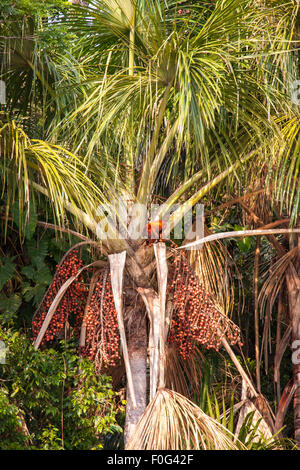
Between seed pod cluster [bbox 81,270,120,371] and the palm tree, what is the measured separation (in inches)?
4.1

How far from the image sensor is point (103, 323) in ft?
12.5

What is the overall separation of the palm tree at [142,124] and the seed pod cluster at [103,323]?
10cm

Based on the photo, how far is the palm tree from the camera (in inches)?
138

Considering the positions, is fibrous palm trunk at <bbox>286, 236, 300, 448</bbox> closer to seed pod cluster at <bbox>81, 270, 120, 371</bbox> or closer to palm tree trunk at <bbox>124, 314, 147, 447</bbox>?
palm tree trunk at <bbox>124, 314, 147, 447</bbox>

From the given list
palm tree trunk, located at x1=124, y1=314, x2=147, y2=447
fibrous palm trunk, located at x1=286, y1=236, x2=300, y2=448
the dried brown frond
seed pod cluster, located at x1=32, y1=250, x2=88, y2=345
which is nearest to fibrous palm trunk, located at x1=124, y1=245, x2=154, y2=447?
palm tree trunk, located at x1=124, y1=314, x2=147, y2=447

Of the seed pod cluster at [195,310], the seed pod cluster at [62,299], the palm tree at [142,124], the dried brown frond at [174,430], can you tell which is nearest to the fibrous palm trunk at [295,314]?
the palm tree at [142,124]

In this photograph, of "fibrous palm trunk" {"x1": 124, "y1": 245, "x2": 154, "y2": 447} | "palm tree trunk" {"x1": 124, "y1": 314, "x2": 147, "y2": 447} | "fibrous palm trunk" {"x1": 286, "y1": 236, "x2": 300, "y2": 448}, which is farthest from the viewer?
"fibrous palm trunk" {"x1": 286, "y1": 236, "x2": 300, "y2": 448}

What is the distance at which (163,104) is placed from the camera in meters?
3.71

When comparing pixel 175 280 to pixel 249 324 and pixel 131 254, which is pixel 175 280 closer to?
pixel 131 254

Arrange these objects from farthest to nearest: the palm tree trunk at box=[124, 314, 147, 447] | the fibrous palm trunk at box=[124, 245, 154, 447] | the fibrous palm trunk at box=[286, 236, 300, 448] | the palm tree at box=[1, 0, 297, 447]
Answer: the fibrous palm trunk at box=[286, 236, 300, 448] → the palm tree trunk at box=[124, 314, 147, 447] → the fibrous palm trunk at box=[124, 245, 154, 447] → the palm tree at box=[1, 0, 297, 447]

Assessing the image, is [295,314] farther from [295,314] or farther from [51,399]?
[51,399]

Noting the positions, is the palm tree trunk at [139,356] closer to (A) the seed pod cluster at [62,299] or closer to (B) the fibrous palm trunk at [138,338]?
(B) the fibrous palm trunk at [138,338]

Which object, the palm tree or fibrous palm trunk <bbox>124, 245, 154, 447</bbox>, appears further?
fibrous palm trunk <bbox>124, 245, 154, 447</bbox>
